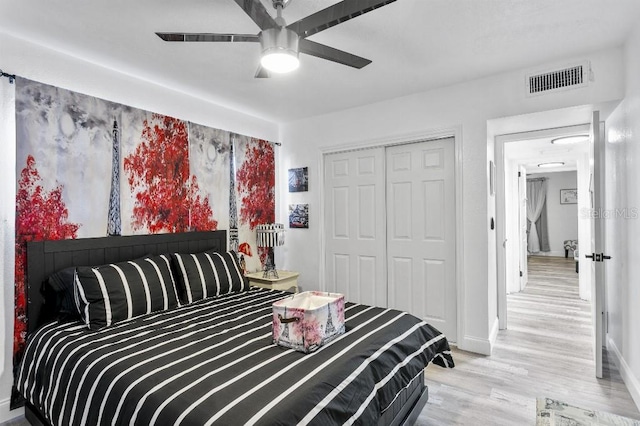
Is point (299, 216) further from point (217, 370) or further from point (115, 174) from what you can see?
point (217, 370)

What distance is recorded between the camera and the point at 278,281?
3.73 meters

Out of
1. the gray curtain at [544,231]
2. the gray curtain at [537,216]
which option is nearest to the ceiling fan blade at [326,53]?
the gray curtain at [537,216]

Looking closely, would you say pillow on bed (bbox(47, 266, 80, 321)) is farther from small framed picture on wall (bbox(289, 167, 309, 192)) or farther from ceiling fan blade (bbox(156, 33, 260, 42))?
small framed picture on wall (bbox(289, 167, 309, 192))

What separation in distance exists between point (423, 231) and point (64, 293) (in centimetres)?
312

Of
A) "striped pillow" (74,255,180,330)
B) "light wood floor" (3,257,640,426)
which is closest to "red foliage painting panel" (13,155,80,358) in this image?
"striped pillow" (74,255,180,330)

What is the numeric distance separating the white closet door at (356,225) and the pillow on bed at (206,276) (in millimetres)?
1424

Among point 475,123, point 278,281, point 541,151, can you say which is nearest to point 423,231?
point 475,123

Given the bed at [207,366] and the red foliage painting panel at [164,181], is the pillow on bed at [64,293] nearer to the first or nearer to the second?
the bed at [207,366]

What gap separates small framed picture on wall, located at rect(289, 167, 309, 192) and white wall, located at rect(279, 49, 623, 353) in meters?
0.67

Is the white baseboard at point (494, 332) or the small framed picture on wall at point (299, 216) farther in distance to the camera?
the small framed picture on wall at point (299, 216)

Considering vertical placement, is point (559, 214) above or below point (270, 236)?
above

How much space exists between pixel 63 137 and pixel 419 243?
10.7ft

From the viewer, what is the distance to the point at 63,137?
8.19ft

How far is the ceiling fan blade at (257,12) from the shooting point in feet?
4.76
